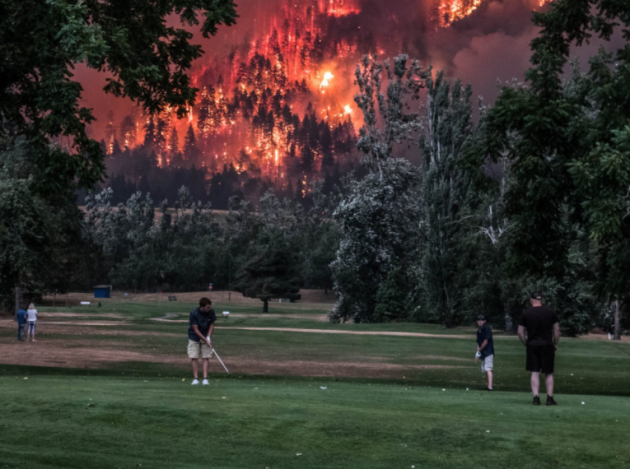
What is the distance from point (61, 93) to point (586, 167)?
48.6ft

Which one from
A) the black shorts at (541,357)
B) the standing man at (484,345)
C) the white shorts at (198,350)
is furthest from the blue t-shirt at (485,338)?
the white shorts at (198,350)

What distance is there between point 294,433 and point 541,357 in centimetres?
545

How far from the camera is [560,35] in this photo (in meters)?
30.5

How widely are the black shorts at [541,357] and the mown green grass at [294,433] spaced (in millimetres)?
763

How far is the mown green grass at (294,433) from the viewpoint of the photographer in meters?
11.3

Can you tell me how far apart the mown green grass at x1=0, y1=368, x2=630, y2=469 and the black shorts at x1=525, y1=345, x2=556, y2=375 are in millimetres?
763

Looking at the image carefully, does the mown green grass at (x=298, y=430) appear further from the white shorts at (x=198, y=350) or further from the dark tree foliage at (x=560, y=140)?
the dark tree foliage at (x=560, y=140)

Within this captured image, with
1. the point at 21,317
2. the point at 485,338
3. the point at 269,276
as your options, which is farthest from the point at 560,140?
the point at 269,276

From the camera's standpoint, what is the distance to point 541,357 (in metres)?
15.4

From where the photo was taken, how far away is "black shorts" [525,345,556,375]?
15406 millimetres

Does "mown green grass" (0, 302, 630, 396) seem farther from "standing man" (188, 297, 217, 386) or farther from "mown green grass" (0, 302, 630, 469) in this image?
"mown green grass" (0, 302, 630, 469)

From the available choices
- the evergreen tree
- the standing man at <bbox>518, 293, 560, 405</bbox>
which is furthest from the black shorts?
the evergreen tree

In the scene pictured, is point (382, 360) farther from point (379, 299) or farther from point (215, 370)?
point (379, 299)

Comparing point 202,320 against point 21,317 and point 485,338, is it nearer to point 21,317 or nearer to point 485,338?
point 485,338
